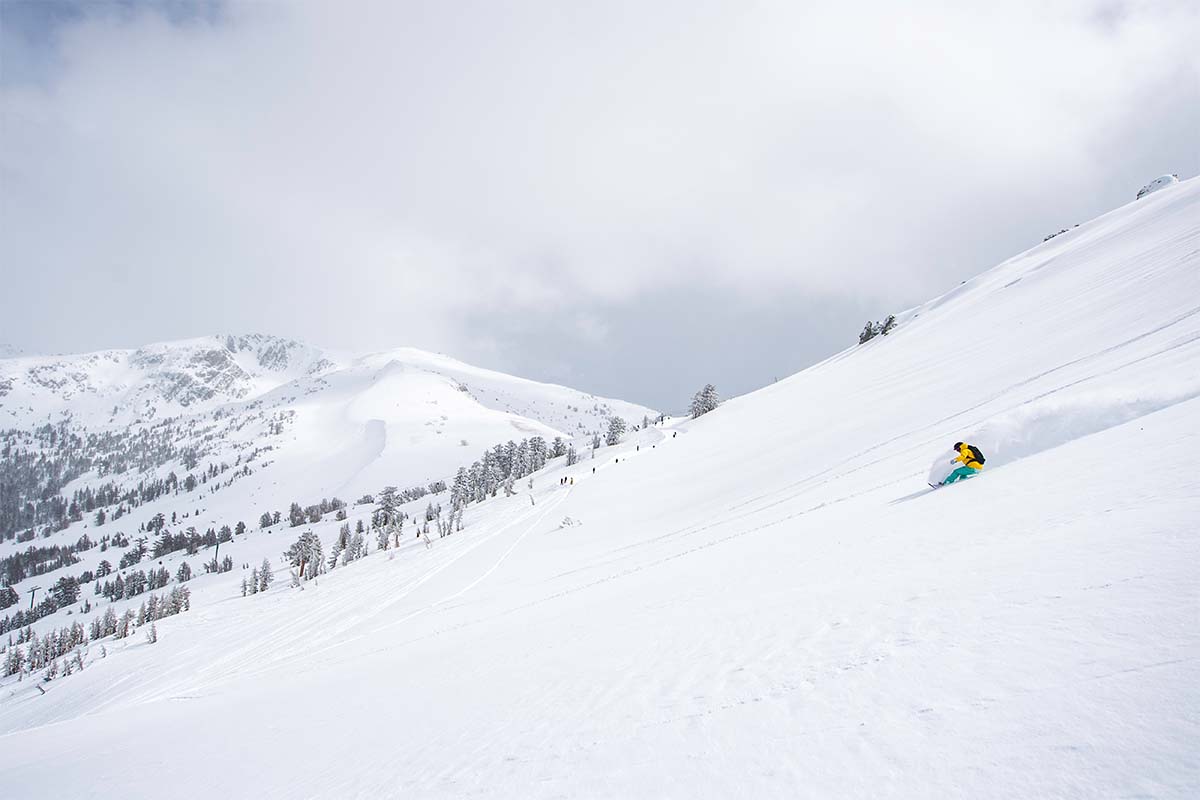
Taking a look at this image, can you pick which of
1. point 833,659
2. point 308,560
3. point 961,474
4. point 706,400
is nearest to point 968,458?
point 961,474

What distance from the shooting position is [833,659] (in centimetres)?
461

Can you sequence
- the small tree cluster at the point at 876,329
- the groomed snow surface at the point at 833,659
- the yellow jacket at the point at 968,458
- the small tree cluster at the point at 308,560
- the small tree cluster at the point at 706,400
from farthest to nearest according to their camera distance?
the small tree cluster at the point at 706,400 < the small tree cluster at the point at 876,329 < the small tree cluster at the point at 308,560 < the yellow jacket at the point at 968,458 < the groomed snow surface at the point at 833,659

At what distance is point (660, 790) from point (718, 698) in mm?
1271

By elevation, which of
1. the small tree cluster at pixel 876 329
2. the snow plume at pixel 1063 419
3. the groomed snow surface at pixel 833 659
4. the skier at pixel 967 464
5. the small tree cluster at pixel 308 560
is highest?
the small tree cluster at pixel 876 329

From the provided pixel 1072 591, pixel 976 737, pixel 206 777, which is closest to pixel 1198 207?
pixel 1072 591

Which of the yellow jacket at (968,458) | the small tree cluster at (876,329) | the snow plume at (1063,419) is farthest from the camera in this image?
the small tree cluster at (876,329)

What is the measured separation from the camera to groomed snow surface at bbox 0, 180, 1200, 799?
2.95 meters

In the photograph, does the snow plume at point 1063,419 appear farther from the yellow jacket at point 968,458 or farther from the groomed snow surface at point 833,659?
the yellow jacket at point 968,458

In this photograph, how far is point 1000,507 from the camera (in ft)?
26.2

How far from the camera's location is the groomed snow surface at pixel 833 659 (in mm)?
2951

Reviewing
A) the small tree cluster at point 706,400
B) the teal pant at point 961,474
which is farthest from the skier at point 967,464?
the small tree cluster at point 706,400

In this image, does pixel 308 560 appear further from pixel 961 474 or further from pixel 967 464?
pixel 967 464

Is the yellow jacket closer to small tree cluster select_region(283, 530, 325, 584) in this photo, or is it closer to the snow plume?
the snow plume

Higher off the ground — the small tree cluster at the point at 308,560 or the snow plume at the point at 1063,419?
the snow plume at the point at 1063,419
